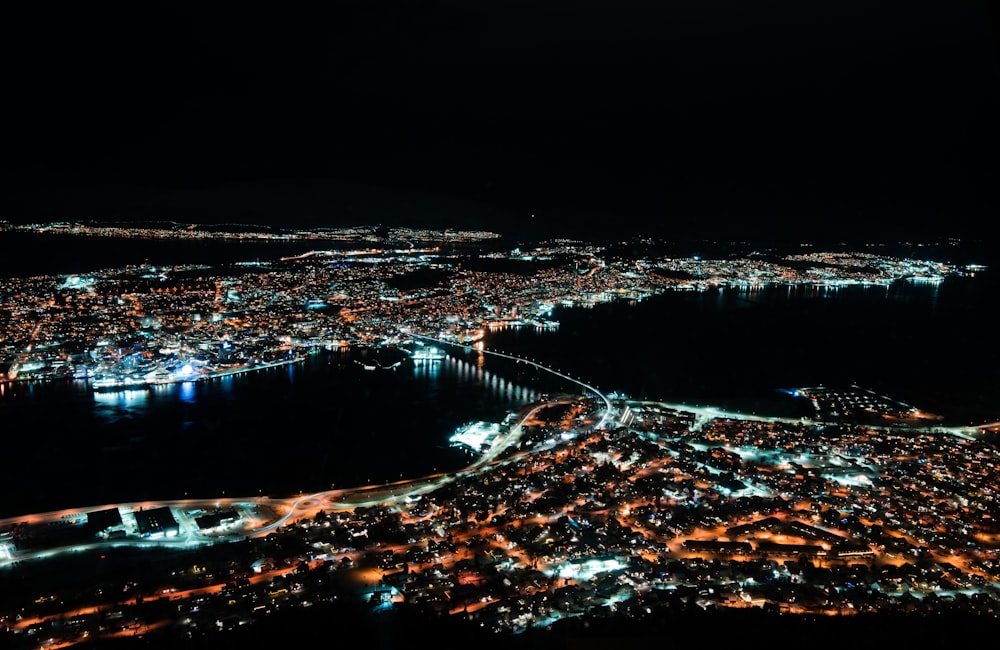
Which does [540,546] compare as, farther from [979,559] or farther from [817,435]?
[817,435]

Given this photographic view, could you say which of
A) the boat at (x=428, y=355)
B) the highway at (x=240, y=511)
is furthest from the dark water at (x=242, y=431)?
the boat at (x=428, y=355)

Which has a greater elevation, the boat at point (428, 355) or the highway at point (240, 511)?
the boat at point (428, 355)

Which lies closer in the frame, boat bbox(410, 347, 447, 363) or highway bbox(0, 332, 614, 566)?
highway bbox(0, 332, 614, 566)

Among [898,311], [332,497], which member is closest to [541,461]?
[332,497]

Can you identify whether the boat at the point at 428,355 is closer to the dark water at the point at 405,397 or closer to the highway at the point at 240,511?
the dark water at the point at 405,397

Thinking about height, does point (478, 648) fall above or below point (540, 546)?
above

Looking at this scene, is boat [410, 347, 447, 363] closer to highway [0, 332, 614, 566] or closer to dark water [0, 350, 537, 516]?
dark water [0, 350, 537, 516]

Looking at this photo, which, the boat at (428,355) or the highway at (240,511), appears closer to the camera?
the highway at (240,511)

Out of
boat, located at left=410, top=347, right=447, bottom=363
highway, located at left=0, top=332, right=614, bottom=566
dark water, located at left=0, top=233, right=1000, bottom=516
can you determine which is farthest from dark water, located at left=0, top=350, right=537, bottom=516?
boat, located at left=410, top=347, right=447, bottom=363

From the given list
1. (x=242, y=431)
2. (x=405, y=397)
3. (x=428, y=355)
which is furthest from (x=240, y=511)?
(x=428, y=355)
